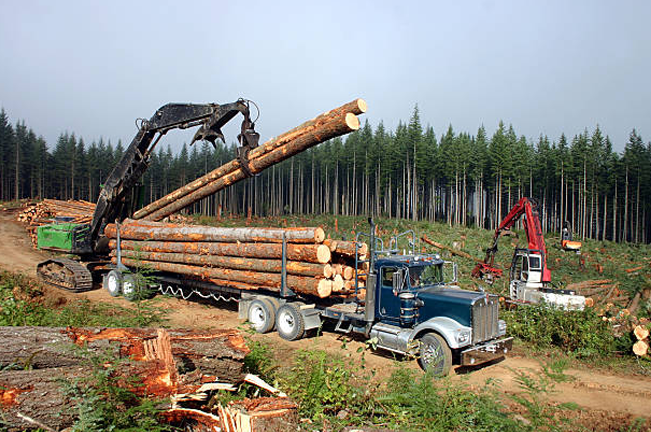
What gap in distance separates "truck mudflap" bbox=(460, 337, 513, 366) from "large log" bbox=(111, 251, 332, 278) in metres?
3.66

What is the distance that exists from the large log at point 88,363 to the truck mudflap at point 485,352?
4724mm

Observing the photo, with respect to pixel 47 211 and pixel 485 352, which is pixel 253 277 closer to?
pixel 485 352

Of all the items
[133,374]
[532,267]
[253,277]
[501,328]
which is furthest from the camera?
[532,267]

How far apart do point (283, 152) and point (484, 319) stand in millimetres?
5791

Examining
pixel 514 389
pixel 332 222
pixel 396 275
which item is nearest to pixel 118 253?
pixel 396 275

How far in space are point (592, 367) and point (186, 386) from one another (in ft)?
29.6

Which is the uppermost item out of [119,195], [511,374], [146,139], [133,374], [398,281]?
[146,139]

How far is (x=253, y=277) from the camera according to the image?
11.6 metres

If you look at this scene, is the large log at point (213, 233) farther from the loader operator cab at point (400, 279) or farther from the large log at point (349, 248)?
the loader operator cab at point (400, 279)

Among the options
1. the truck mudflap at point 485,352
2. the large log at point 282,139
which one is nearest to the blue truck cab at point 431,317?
the truck mudflap at point 485,352

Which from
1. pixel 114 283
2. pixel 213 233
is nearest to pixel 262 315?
pixel 213 233

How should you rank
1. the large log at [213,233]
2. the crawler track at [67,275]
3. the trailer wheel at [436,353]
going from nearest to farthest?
the trailer wheel at [436,353] < the large log at [213,233] < the crawler track at [67,275]

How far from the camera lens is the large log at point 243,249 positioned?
10250 millimetres

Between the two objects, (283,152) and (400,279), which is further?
(283,152)
